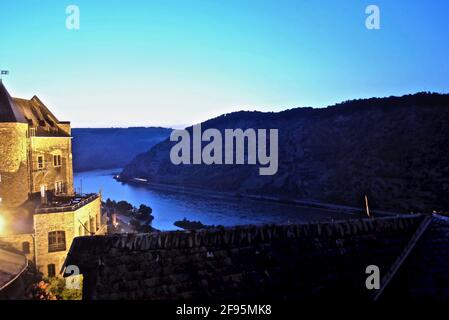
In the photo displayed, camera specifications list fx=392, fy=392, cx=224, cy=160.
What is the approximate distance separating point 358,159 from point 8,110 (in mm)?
60515

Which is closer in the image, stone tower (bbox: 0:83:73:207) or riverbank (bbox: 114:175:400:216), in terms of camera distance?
Result: stone tower (bbox: 0:83:73:207)

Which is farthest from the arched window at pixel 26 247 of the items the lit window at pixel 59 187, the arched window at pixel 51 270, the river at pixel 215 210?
the river at pixel 215 210

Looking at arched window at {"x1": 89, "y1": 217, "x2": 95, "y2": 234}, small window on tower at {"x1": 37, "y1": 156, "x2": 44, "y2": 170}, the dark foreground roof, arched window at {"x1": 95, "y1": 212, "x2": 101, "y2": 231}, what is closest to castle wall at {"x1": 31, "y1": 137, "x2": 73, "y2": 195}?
small window on tower at {"x1": 37, "y1": 156, "x2": 44, "y2": 170}

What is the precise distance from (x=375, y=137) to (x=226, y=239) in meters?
75.1

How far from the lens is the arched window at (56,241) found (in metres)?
22.6

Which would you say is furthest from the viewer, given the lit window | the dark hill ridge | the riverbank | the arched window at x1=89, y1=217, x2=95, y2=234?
the riverbank

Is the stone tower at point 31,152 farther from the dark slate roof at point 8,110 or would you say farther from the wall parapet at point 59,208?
the wall parapet at point 59,208

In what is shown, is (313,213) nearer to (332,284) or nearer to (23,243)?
(23,243)

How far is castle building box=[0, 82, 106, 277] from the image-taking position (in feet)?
73.6

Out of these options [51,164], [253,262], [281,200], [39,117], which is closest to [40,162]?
[51,164]

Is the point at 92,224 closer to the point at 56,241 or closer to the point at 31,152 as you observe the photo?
the point at 56,241

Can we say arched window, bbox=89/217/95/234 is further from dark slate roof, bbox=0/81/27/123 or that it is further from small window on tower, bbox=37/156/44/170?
dark slate roof, bbox=0/81/27/123

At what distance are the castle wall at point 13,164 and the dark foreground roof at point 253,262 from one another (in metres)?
22.5

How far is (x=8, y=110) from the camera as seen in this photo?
2583cm
